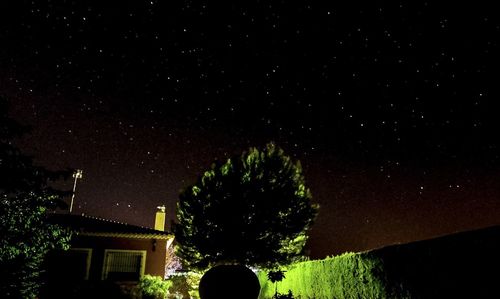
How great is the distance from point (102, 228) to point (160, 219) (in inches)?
227

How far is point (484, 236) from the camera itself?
6.09 meters

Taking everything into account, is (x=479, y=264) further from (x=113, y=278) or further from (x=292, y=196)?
(x=113, y=278)

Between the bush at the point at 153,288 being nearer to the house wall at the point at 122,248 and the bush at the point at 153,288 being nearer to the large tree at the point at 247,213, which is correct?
the large tree at the point at 247,213

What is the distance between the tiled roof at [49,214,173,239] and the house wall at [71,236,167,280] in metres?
0.29

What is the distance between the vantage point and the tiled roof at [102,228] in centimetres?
1938

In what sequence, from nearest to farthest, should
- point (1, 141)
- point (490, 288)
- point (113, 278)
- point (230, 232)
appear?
point (490, 288) → point (1, 141) → point (230, 232) → point (113, 278)

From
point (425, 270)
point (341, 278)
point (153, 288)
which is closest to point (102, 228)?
point (153, 288)

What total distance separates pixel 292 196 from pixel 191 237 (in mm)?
5257

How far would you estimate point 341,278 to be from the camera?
1092 centimetres

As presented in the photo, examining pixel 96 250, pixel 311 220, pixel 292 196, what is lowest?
pixel 96 250

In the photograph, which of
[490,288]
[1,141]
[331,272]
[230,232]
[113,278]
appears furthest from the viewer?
[113,278]

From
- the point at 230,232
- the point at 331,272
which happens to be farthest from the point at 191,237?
the point at 331,272

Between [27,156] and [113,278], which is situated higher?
[27,156]

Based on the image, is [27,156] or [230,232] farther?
[230,232]
